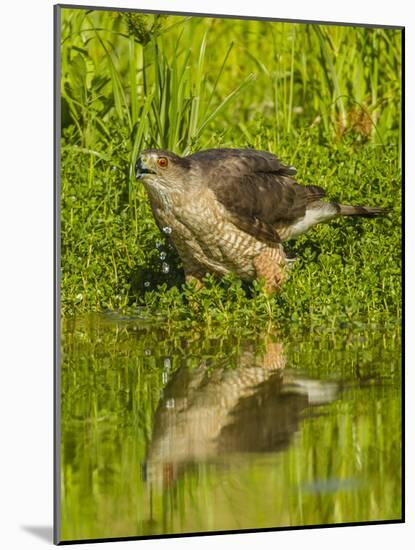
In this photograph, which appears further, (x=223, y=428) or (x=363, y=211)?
(x=363, y=211)

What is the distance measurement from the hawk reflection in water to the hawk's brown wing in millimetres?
796

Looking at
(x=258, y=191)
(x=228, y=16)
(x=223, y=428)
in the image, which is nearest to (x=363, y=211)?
(x=258, y=191)

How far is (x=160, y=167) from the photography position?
866 cm

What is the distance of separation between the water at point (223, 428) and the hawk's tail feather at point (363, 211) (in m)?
0.60

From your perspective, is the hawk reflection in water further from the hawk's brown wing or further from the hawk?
the hawk's brown wing

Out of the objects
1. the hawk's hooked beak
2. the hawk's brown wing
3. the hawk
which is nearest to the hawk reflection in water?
the hawk

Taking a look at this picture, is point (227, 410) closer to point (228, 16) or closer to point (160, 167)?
point (160, 167)

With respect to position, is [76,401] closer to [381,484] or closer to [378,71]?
[381,484]

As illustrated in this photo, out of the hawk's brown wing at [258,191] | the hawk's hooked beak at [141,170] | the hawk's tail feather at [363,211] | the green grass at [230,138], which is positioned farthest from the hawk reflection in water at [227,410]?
the hawk's hooked beak at [141,170]

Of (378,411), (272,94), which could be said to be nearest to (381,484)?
(378,411)

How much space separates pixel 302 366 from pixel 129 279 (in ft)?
3.22

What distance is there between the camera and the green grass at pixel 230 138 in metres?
8.45

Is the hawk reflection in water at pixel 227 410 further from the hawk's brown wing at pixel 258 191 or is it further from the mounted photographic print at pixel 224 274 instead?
the hawk's brown wing at pixel 258 191

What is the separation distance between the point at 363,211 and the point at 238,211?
25.5 inches
